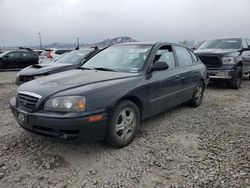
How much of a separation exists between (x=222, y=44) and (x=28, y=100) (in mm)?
7965

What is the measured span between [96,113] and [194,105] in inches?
132

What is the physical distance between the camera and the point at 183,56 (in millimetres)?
5297

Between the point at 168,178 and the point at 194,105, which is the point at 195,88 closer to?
the point at 194,105

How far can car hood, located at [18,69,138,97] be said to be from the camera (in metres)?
3.23

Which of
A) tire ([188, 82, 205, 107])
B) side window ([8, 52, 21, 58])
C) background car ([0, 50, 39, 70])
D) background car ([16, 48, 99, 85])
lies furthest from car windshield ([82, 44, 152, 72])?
side window ([8, 52, 21, 58])

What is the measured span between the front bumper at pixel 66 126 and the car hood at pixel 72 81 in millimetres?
331

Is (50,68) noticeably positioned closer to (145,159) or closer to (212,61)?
(145,159)

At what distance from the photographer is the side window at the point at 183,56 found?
199 inches

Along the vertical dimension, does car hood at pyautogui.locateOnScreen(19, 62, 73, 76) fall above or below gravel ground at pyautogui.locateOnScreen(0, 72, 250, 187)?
above

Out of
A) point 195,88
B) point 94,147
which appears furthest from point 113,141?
point 195,88

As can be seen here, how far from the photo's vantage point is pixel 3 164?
124 inches

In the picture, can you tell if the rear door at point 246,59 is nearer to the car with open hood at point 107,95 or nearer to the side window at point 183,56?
the side window at point 183,56

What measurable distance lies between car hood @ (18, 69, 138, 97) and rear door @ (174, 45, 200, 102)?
159cm

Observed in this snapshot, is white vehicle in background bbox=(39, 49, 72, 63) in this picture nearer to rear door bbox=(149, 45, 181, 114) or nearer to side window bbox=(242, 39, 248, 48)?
side window bbox=(242, 39, 248, 48)
